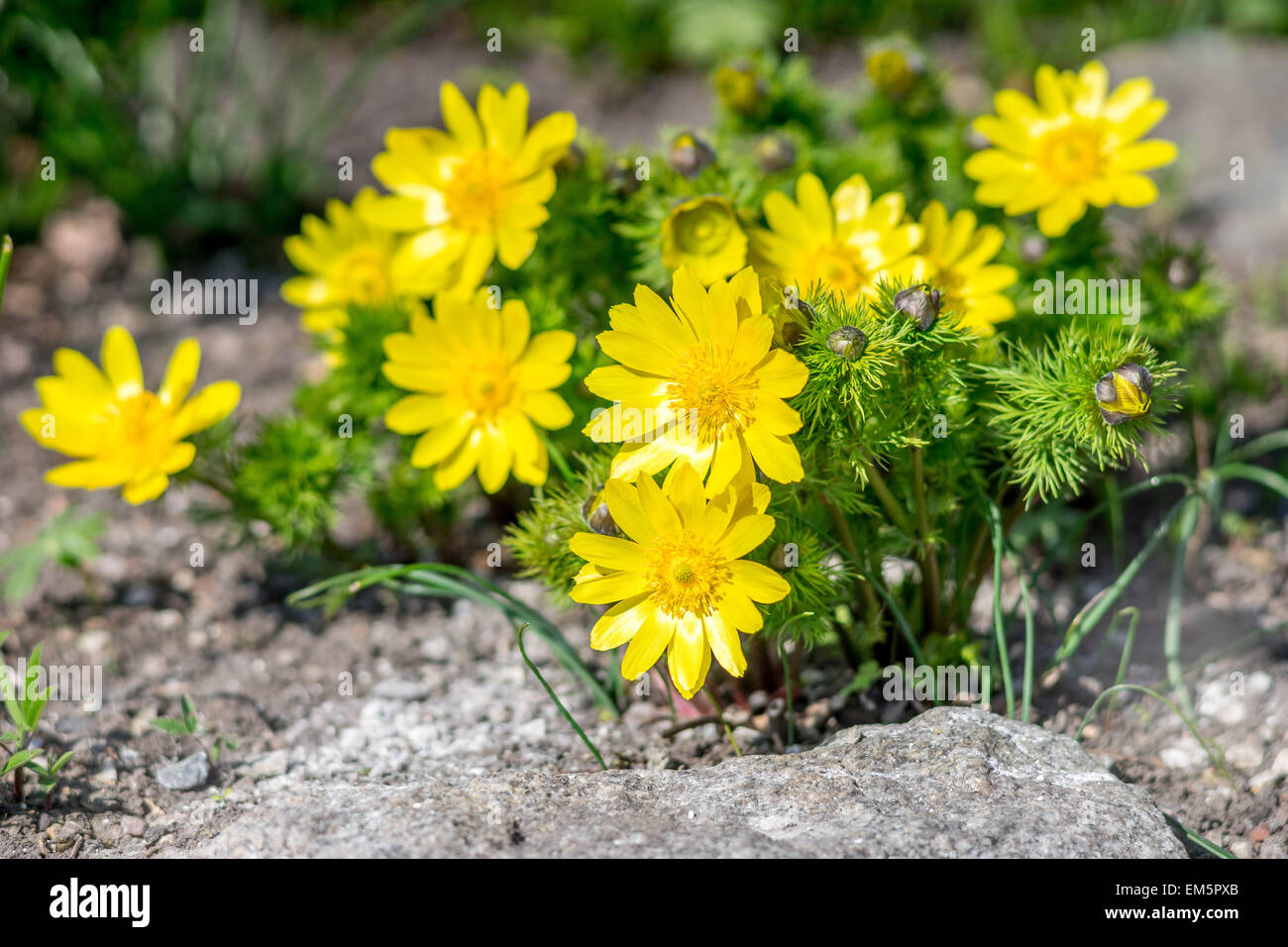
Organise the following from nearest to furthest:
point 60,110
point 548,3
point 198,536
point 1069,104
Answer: point 1069,104, point 198,536, point 60,110, point 548,3

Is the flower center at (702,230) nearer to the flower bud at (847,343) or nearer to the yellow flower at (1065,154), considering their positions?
the flower bud at (847,343)

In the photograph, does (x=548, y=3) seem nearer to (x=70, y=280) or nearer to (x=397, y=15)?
(x=397, y=15)

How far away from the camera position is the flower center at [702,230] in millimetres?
1968

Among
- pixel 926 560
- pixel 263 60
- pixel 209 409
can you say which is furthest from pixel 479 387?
pixel 263 60

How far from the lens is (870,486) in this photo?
1.99 metres

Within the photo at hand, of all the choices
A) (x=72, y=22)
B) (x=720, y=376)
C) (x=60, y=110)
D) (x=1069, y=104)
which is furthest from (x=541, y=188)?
(x=60, y=110)

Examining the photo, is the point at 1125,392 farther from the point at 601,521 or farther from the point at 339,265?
the point at 339,265

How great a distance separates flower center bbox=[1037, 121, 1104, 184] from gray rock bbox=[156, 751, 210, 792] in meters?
1.92

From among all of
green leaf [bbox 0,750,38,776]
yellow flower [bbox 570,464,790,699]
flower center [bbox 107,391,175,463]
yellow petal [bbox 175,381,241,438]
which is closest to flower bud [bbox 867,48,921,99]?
yellow flower [bbox 570,464,790,699]

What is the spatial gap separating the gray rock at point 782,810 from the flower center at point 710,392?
54 cm

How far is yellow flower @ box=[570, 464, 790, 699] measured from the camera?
166 cm

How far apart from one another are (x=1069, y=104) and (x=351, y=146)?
2823mm

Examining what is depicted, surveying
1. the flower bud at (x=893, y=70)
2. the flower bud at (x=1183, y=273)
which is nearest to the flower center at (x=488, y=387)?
the flower bud at (x=893, y=70)

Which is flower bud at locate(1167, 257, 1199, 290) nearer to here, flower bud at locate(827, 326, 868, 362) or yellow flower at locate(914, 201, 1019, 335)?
yellow flower at locate(914, 201, 1019, 335)
